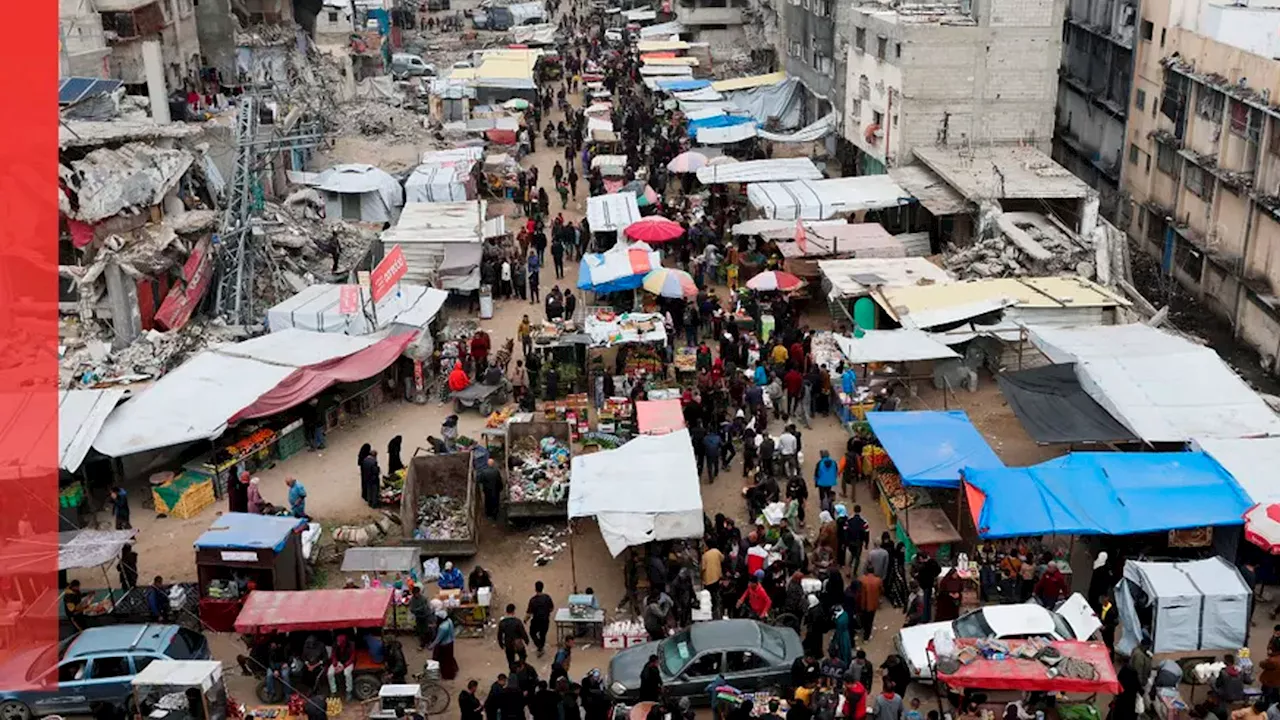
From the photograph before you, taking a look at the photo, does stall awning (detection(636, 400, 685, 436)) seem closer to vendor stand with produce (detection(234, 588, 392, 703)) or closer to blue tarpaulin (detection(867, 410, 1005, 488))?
blue tarpaulin (detection(867, 410, 1005, 488))

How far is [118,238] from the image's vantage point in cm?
2467

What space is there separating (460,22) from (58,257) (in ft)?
156

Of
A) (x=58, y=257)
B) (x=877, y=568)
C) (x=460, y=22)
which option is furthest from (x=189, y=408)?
(x=460, y=22)

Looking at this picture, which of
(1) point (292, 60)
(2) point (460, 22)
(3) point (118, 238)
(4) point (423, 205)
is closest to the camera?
(3) point (118, 238)

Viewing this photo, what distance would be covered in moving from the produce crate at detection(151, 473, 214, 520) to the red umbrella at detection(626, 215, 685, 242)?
38.4ft

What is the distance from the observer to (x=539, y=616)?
15.9 m

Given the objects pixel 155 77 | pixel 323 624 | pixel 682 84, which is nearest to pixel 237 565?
pixel 323 624

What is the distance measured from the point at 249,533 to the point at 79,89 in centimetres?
1695

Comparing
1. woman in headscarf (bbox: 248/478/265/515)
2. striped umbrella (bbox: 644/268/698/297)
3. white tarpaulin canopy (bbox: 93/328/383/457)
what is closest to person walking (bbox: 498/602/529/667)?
woman in headscarf (bbox: 248/478/265/515)

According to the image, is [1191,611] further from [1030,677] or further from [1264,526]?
[1030,677]

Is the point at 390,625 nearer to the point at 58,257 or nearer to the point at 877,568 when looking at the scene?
the point at 877,568

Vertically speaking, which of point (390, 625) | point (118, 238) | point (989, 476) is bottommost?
point (390, 625)

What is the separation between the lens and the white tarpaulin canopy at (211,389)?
63.6ft

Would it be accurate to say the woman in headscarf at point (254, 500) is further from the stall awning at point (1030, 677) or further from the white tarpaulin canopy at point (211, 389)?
the stall awning at point (1030, 677)
